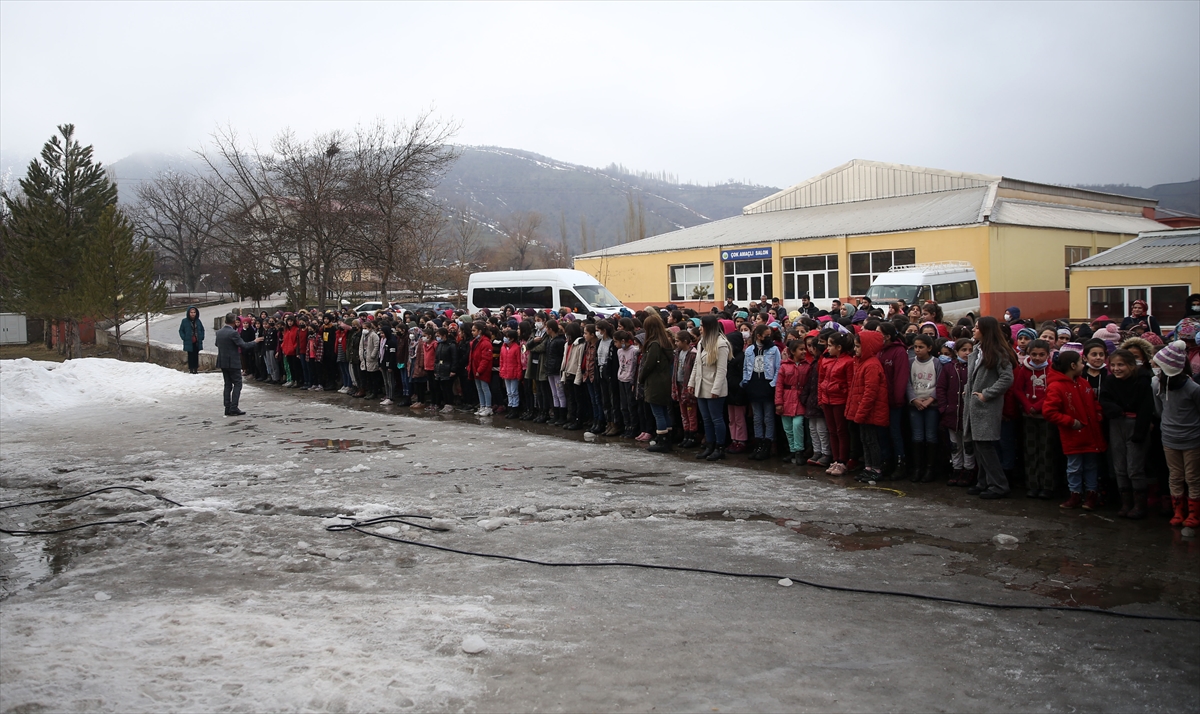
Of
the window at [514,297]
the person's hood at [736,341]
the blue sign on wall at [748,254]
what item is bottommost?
the person's hood at [736,341]

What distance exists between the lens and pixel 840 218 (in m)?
44.3

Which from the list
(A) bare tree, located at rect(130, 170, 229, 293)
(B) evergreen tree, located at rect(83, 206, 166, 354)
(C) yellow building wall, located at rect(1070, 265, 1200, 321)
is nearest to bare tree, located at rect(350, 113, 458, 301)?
(B) evergreen tree, located at rect(83, 206, 166, 354)

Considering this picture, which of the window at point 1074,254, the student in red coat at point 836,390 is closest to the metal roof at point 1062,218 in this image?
the window at point 1074,254

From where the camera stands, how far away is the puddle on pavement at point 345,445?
42.0 ft

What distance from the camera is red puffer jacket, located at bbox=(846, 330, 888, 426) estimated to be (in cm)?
966

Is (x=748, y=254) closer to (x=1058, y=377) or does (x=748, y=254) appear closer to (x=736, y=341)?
(x=736, y=341)

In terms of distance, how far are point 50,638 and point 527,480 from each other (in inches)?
225

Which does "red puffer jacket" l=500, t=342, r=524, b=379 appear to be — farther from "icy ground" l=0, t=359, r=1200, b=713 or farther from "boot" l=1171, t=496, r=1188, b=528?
"boot" l=1171, t=496, r=1188, b=528

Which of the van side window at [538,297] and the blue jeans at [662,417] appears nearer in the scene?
the blue jeans at [662,417]

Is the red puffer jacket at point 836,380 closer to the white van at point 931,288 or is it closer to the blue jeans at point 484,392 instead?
the blue jeans at point 484,392

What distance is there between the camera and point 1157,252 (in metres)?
29.1

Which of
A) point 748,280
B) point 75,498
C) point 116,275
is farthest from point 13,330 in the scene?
point 75,498

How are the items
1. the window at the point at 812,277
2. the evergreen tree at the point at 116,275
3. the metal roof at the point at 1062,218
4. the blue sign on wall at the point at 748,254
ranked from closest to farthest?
the evergreen tree at the point at 116,275
the metal roof at the point at 1062,218
the window at the point at 812,277
the blue sign on wall at the point at 748,254

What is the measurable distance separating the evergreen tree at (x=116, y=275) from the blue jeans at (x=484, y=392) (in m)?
21.6
